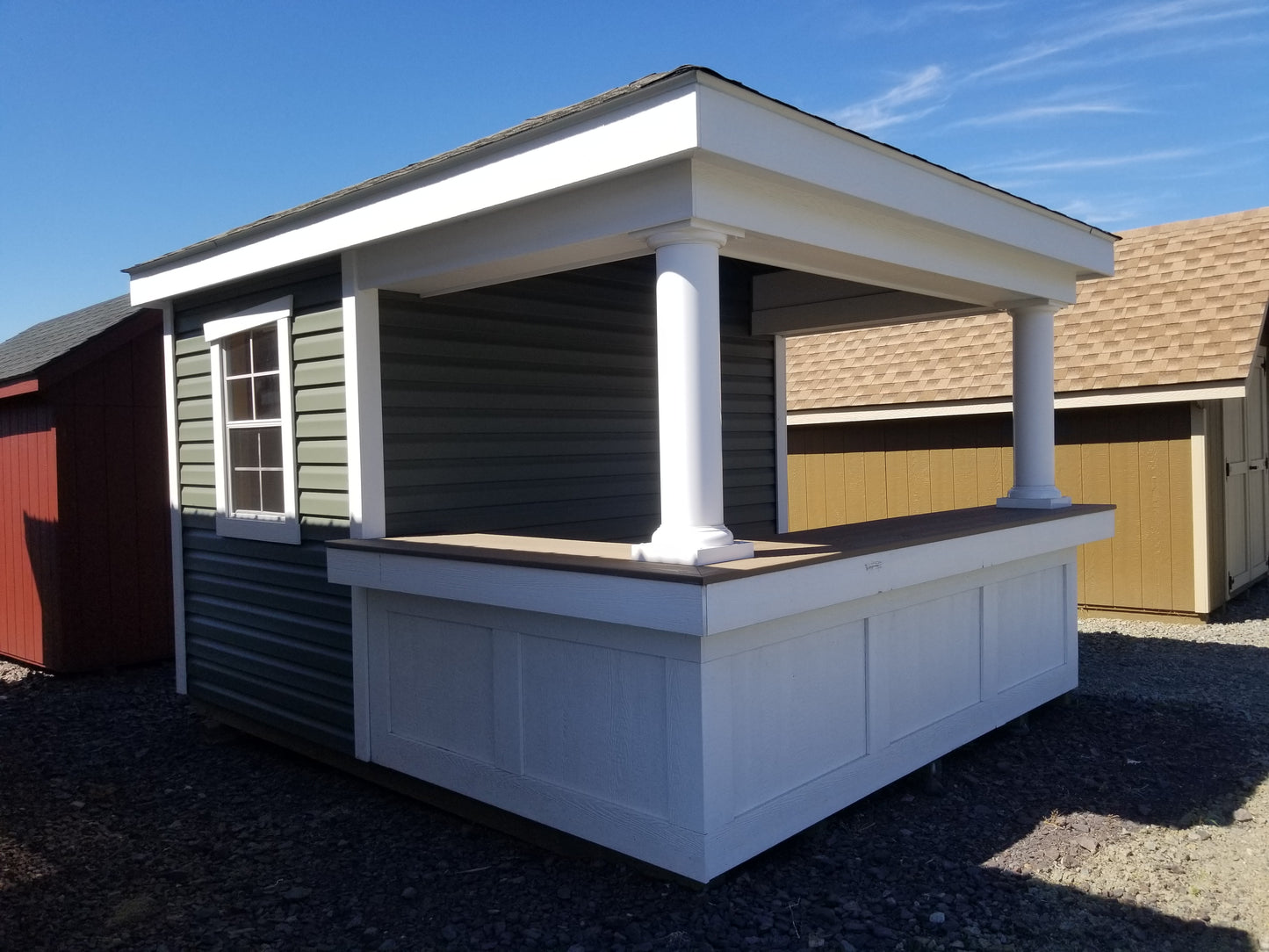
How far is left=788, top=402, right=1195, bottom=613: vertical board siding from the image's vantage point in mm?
8617

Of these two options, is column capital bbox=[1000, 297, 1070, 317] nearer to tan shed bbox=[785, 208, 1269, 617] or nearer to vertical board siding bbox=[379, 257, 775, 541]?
vertical board siding bbox=[379, 257, 775, 541]

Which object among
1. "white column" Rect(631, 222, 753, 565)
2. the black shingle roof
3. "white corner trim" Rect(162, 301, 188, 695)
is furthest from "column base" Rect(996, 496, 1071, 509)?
the black shingle roof

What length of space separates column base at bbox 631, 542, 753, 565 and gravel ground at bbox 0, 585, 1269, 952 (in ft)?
3.78

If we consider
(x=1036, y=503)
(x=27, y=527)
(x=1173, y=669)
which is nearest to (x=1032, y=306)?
(x=1036, y=503)

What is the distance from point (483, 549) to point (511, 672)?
515 millimetres

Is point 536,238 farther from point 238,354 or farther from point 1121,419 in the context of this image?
point 1121,419

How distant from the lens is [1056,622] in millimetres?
5715

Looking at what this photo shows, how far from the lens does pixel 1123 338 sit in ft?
29.6

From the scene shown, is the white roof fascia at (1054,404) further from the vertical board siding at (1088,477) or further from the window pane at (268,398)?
the window pane at (268,398)

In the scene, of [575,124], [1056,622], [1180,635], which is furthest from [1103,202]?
[575,124]

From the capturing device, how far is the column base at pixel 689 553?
10.7ft

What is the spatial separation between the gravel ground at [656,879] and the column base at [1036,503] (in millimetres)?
1274

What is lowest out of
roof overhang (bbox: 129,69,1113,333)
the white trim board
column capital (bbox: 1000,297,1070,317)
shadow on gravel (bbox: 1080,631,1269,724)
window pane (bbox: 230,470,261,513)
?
shadow on gravel (bbox: 1080,631,1269,724)

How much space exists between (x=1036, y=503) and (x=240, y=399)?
472cm
